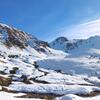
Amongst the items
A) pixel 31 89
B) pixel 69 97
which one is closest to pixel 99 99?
pixel 69 97

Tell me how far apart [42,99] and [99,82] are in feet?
261

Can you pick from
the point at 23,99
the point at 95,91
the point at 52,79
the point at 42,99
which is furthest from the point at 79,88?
Result: the point at 52,79

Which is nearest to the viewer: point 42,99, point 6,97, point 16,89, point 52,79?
point 6,97

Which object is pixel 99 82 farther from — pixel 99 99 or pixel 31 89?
pixel 99 99

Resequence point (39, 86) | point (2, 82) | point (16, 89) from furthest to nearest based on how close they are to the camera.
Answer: point (2, 82) → point (39, 86) → point (16, 89)

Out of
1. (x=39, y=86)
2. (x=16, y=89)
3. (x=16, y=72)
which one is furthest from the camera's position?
(x=16, y=72)

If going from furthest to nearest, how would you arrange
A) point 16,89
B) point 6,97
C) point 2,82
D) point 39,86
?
point 2,82
point 39,86
point 16,89
point 6,97

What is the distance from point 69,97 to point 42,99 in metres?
12.6

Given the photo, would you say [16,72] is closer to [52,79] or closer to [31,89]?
[52,79]

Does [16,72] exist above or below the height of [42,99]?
above

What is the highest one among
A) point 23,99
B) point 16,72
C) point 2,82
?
point 16,72

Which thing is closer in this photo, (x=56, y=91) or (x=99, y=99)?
(x=99, y=99)

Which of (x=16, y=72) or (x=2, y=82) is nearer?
(x=2, y=82)

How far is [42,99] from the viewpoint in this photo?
70.4 meters
